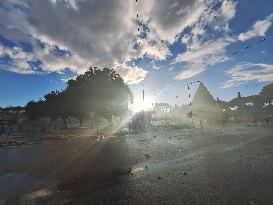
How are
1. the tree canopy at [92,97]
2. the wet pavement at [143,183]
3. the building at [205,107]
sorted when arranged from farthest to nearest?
1. the building at [205,107]
2. the tree canopy at [92,97]
3. the wet pavement at [143,183]

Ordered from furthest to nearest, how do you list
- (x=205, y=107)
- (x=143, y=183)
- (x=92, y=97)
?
(x=205, y=107) → (x=92, y=97) → (x=143, y=183)

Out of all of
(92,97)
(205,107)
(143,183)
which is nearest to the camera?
(143,183)

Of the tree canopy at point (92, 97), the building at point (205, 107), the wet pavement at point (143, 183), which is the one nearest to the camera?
the wet pavement at point (143, 183)

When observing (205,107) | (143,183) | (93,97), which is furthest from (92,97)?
(143,183)

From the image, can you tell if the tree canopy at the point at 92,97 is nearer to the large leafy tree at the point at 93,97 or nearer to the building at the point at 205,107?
the large leafy tree at the point at 93,97

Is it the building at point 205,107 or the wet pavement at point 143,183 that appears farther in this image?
the building at point 205,107

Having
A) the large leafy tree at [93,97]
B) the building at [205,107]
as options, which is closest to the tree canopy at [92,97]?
the large leafy tree at [93,97]

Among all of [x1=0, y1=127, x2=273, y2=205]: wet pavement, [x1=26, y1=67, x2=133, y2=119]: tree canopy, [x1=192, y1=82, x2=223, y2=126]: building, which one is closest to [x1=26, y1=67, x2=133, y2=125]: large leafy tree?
[x1=26, y1=67, x2=133, y2=119]: tree canopy

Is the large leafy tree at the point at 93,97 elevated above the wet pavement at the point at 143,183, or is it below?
above

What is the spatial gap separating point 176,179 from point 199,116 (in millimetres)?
73851

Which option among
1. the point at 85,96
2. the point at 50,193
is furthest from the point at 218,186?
the point at 85,96

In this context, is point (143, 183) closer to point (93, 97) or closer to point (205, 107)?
point (93, 97)

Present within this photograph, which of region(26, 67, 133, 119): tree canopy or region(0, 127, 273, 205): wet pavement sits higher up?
region(26, 67, 133, 119): tree canopy

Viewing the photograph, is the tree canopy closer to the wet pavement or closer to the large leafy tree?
the large leafy tree
